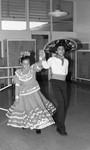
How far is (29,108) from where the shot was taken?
3912mm

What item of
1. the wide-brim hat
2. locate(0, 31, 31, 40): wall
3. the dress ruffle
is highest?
locate(0, 31, 31, 40): wall

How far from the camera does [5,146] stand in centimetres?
351

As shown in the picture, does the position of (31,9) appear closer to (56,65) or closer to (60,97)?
(56,65)

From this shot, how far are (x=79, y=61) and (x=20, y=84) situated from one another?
633cm

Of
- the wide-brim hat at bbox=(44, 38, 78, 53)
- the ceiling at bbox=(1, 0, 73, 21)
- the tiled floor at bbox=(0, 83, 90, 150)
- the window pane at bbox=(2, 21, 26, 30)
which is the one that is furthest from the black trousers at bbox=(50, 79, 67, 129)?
the ceiling at bbox=(1, 0, 73, 21)

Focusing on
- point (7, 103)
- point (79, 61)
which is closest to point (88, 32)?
point (79, 61)

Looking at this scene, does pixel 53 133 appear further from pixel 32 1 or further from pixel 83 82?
pixel 32 1

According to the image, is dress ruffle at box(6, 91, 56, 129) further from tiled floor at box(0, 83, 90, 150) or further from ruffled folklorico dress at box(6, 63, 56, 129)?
tiled floor at box(0, 83, 90, 150)

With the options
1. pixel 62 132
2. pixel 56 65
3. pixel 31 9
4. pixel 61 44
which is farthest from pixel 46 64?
pixel 31 9

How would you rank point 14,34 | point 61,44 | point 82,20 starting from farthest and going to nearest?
point 82,20 < point 14,34 < point 61,44

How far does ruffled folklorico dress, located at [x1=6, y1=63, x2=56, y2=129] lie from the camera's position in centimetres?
382

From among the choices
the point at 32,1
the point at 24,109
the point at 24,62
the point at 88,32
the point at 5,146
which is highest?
the point at 32,1

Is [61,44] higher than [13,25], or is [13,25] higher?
[13,25]

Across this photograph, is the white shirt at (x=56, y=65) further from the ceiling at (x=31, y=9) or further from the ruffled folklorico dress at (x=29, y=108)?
the ceiling at (x=31, y=9)
